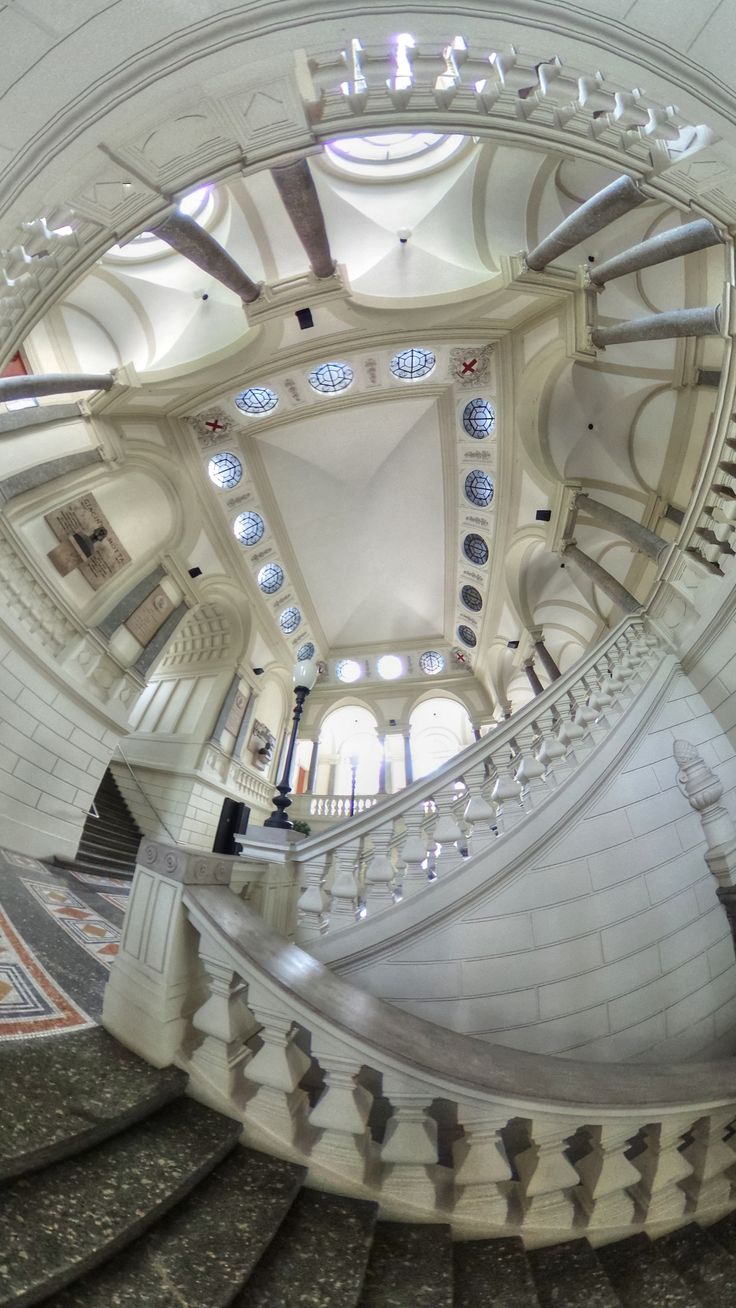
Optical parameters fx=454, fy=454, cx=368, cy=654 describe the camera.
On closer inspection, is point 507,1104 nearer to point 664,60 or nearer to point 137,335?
point 664,60

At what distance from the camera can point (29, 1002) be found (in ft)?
5.76

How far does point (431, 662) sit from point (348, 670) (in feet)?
9.63

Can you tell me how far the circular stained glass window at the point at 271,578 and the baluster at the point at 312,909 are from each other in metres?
10.3

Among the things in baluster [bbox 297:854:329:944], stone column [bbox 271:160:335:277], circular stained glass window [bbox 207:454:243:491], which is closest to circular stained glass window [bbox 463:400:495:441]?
stone column [bbox 271:160:335:277]

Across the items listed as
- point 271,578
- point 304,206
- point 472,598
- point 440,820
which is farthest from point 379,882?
point 472,598

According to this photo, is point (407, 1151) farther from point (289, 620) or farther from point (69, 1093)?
point (289, 620)

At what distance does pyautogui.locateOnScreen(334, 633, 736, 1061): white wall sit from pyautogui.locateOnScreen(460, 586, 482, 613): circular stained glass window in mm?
10241

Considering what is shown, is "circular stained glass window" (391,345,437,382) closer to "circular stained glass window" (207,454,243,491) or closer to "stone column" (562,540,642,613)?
"circular stained glass window" (207,454,243,491)

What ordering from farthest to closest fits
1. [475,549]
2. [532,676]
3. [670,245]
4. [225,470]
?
[475,549], [532,676], [225,470], [670,245]

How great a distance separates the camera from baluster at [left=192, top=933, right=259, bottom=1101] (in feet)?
4.64

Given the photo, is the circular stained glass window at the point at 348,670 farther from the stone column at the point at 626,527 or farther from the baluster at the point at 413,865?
the baluster at the point at 413,865

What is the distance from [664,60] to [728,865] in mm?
4241

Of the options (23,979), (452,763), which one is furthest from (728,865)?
(23,979)

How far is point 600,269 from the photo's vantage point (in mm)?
5891
